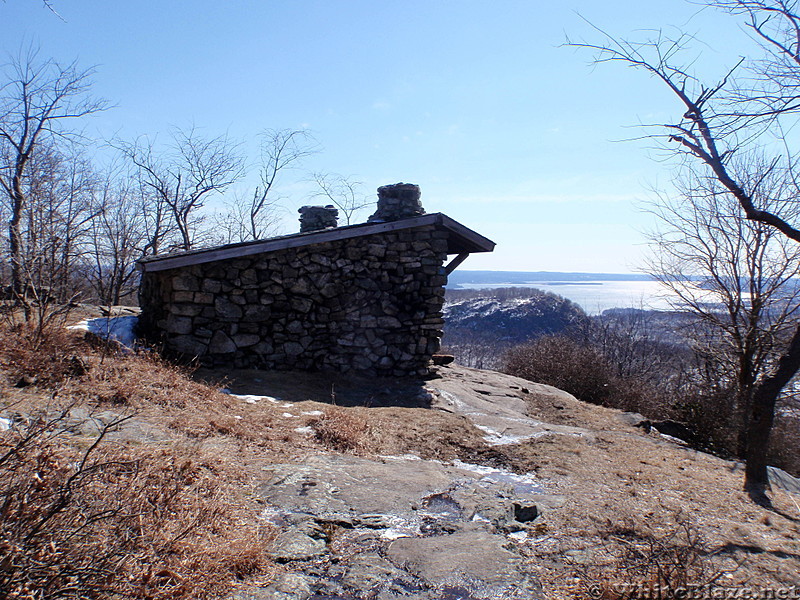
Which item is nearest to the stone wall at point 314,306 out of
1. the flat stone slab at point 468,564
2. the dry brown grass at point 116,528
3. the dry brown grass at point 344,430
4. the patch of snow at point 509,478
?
the dry brown grass at point 344,430

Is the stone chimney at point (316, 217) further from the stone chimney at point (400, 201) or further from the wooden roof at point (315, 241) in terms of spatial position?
the wooden roof at point (315, 241)

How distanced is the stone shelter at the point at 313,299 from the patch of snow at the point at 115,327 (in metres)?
0.27

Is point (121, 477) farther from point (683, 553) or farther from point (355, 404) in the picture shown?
point (355, 404)

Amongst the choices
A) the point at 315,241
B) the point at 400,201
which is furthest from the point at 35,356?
the point at 400,201

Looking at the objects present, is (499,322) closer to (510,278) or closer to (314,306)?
(314,306)

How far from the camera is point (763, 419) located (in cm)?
625

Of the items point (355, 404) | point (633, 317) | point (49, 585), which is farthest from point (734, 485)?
point (633, 317)

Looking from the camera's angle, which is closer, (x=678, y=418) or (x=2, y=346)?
(x=2, y=346)

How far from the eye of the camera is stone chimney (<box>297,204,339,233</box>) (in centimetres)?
1335

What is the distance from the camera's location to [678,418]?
37.4 ft

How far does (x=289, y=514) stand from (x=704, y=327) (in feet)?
40.0

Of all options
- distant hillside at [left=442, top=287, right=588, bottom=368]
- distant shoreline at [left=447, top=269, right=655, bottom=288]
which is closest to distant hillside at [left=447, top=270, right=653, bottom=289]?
distant shoreline at [left=447, top=269, right=655, bottom=288]

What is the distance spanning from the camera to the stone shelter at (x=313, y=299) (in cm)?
939

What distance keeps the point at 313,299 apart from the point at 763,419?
7154mm
